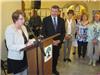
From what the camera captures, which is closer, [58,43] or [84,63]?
[58,43]

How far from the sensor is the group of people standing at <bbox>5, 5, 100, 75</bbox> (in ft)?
12.3

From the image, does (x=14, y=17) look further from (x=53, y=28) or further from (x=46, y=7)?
(x=46, y=7)

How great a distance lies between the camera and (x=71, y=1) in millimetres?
13523

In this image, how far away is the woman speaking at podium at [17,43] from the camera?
146 inches

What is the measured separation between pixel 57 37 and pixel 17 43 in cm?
201

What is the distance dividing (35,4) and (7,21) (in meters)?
1.64

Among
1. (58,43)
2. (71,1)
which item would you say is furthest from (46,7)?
(58,43)

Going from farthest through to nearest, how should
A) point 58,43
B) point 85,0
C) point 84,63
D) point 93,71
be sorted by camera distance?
point 85,0, point 84,63, point 93,71, point 58,43

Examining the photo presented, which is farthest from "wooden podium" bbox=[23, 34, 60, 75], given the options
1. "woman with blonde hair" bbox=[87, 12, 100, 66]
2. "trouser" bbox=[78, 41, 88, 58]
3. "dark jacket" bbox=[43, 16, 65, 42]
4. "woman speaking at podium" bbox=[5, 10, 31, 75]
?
"trouser" bbox=[78, 41, 88, 58]

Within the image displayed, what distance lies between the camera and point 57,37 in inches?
224

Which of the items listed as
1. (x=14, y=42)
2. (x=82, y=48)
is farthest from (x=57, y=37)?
(x=82, y=48)

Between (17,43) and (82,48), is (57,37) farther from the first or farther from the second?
(82,48)

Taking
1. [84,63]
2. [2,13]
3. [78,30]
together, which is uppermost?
[2,13]

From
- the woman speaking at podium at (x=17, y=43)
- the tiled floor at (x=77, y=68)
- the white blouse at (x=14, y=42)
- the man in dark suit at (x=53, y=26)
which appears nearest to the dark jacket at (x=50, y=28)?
the man in dark suit at (x=53, y=26)
